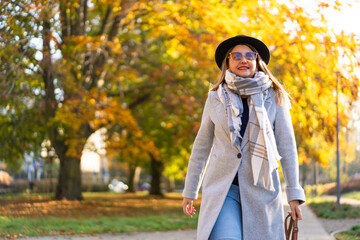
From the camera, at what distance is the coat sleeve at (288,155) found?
11.8ft

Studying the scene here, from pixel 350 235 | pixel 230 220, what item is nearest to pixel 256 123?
pixel 230 220

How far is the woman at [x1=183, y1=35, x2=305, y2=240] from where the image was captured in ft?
11.6

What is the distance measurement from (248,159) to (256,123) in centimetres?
24

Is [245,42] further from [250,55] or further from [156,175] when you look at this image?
[156,175]

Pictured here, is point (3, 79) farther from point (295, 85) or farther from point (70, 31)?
point (70, 31)

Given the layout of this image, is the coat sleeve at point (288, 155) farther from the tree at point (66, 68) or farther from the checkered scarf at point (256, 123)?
the tree at point (66, 68)

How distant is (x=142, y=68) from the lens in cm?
2042

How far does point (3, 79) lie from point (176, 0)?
633cm

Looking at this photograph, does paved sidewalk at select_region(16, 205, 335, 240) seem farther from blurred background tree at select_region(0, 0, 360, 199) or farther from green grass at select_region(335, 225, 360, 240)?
blurred background tree at select_region(0, 0, 360, 199)

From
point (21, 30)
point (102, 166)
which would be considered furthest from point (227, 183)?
point (102, 166)

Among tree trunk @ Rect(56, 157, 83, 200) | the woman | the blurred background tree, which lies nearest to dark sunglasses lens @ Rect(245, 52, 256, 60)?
the woman

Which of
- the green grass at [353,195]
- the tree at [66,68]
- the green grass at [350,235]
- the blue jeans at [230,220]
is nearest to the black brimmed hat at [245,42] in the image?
the blue jeans at [230,220]

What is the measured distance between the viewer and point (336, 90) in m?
11.0

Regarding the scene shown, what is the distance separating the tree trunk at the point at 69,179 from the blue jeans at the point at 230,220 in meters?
16.8
